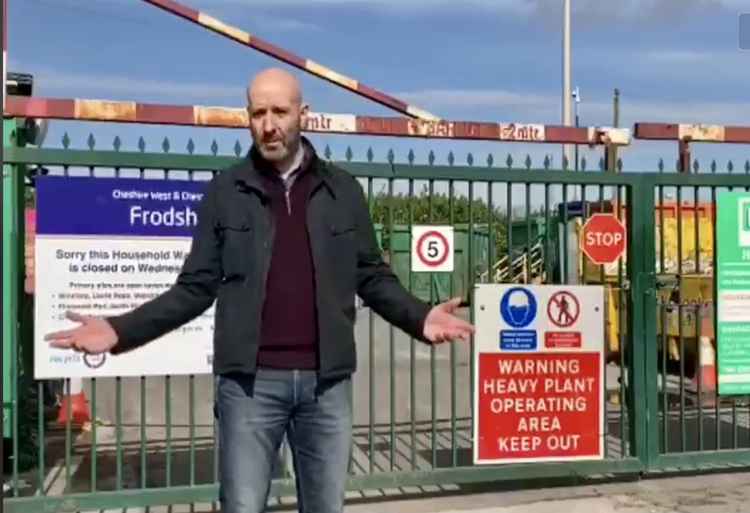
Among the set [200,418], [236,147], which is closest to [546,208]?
[236,147]

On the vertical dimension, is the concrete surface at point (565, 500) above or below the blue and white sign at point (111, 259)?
below

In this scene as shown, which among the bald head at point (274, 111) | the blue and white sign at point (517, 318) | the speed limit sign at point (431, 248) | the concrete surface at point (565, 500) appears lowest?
the concrete surface at point (565, 500)

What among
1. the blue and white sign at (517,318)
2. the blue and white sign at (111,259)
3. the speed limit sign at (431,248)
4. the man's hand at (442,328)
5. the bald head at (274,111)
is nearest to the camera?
the bald head at (274,111)

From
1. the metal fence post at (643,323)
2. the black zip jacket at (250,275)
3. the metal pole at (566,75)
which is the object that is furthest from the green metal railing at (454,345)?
the metal pole at (566,75)

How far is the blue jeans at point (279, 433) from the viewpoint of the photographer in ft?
10.6

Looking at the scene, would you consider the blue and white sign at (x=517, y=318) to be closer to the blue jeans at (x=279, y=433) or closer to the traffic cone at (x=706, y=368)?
the traffic cone at (x=706, y=368)

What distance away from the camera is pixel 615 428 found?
826 cm

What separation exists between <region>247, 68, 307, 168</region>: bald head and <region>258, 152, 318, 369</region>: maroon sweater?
20cm

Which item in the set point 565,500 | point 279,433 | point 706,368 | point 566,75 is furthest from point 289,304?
point 566,75

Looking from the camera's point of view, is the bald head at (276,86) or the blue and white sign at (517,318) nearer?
the bald head at (276,86)

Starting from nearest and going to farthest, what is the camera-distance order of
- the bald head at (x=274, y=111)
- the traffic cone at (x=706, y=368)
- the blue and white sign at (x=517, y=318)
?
the bald head at (x=274, y=111), the blue and white sign at (x=517, y=318), the traffic cone at (x=706, y=368)

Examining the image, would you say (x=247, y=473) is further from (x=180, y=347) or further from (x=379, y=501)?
(x=379, y=501)

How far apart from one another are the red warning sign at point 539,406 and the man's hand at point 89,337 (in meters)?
3.39

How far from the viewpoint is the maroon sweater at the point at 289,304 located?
10.6ft
